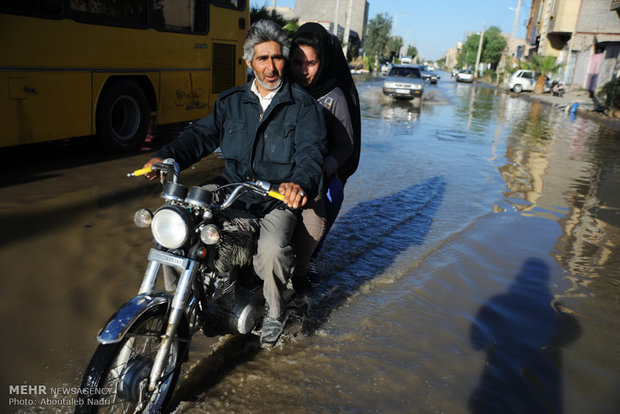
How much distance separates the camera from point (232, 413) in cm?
253

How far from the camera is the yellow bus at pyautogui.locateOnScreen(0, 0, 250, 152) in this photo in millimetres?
6047

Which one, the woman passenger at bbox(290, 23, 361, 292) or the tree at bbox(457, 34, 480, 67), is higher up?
the tree at bbox(457, 34, 480, 67)

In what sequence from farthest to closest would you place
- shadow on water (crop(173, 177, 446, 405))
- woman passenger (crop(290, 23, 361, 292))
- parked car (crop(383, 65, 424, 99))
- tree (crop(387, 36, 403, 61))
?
tree (crop(387, 36, 403, 61)) → parked car (crop(383, 65, 424, 99)) → woman passenger (crop(290, 23, 361, 292)) → shadow on water (crop(173, 177, 446, 405))

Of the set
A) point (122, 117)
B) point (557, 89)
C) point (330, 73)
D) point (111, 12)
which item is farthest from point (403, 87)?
point (330, 73)

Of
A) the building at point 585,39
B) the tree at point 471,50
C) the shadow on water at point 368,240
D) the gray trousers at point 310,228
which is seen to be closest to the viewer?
the gray trousers at point 310,228

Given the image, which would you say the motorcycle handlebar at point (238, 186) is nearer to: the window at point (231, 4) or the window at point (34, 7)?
the window at point (34, 7)

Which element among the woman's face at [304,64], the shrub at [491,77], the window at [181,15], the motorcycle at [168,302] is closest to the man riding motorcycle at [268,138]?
the motorcycle at [168,302]

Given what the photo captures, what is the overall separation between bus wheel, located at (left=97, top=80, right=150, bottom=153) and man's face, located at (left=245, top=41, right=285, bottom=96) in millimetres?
5274

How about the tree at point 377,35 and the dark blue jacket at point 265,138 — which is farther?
the tree at point 377,35

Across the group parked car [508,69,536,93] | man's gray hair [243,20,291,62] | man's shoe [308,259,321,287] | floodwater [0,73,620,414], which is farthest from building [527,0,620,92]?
man's gray hair [243,20,291,62]

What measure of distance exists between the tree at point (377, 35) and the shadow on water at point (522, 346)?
70940 mm

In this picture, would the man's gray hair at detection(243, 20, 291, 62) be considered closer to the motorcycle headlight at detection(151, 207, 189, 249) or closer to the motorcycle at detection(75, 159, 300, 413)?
the motorcycle at detection(75, 159, 300, 413)

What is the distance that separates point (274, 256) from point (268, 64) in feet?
3.71

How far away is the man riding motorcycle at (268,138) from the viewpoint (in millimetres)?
2750
